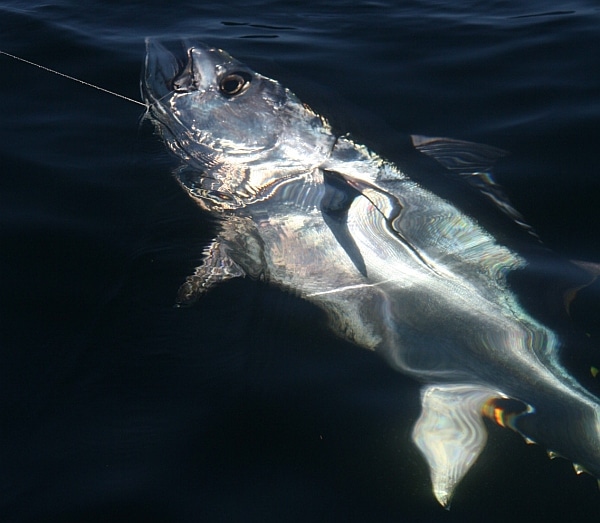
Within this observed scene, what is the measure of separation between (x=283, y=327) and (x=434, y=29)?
369 cm

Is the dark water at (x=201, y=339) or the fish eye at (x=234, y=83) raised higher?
the fish eye at (x=234, y=83)

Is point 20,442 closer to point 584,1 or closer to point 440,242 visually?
point 440,242

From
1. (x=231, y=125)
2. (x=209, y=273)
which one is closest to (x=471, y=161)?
(x=231, y=125)

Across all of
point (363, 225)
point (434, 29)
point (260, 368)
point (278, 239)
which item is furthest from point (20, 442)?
point (434, 29)

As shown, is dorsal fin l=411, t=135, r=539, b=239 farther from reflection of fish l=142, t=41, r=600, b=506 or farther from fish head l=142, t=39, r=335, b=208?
fish head l=142, t=39, r=335, b=208

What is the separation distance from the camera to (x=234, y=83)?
9.66ft

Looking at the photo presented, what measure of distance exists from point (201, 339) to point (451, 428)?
90cm

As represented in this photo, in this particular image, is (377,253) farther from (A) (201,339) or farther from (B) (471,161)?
(A) (201,339)

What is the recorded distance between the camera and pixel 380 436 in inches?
81.7

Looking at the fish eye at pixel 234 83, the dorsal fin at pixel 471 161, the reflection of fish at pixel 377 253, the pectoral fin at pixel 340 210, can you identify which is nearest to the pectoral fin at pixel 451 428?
the reflection of fish at pixel 377 253

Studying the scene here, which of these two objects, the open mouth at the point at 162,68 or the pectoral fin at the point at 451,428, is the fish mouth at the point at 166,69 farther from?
the pectoral fin at the point at 451,428

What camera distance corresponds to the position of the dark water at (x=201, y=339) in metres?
1.86

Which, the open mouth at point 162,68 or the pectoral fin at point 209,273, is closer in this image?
the pectoral fin at point 209,273

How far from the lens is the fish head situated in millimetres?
2850
